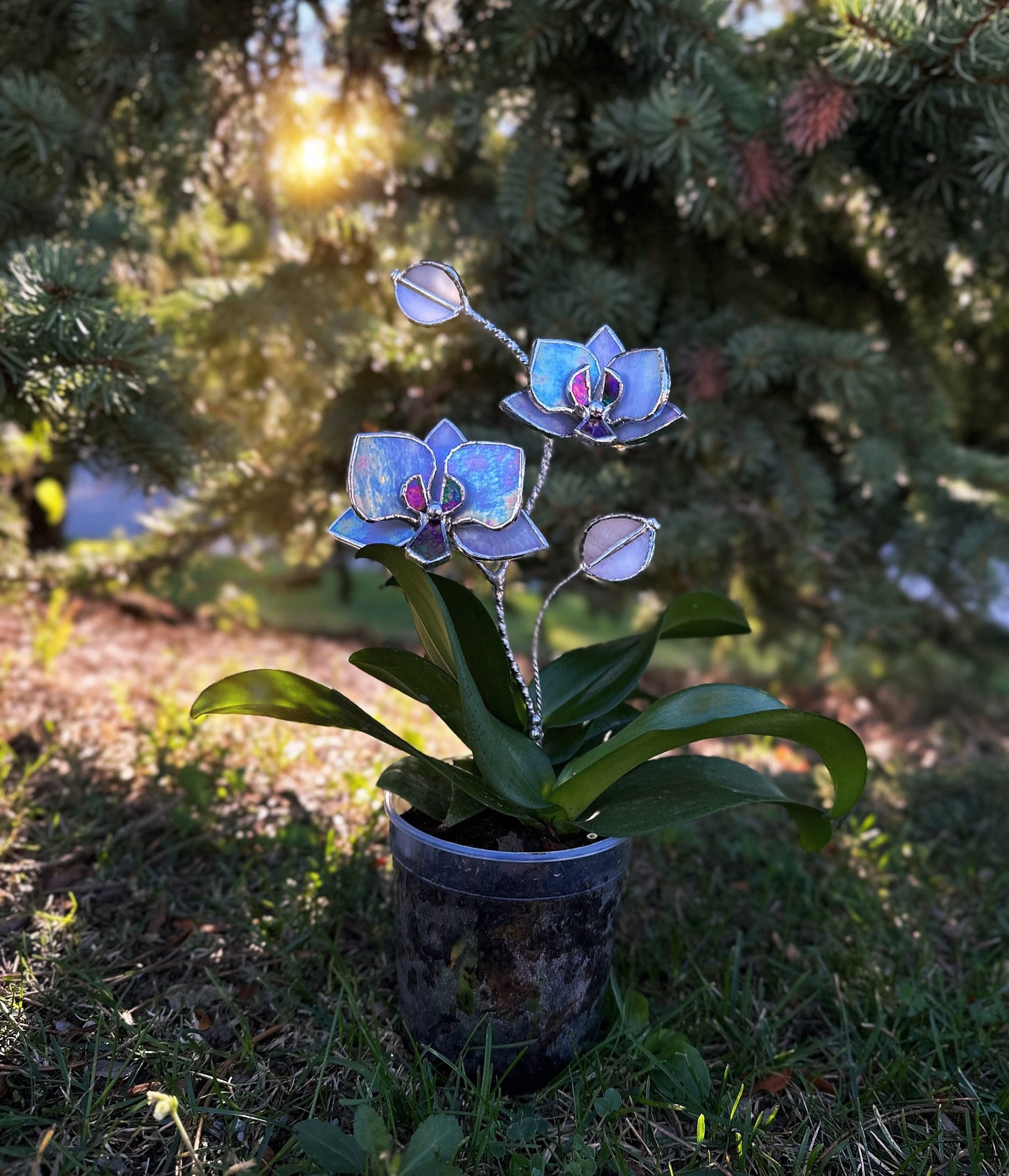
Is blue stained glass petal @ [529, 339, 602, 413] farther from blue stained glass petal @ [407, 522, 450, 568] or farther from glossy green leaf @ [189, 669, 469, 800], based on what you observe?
glossy green leaf @ [189, 669, 469, 800]

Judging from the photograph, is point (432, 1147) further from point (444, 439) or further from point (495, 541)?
point (444, 439)

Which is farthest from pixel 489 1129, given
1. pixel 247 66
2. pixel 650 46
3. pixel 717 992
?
pixel 247 66

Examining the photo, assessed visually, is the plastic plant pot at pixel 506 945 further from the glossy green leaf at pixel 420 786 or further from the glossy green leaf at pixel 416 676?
the glossy green leaf at pixel 416 676

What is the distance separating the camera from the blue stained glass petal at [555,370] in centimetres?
115

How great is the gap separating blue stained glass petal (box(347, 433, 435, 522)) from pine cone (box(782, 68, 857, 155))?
3.18 feet

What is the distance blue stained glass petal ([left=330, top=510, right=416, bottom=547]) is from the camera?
1.09 m

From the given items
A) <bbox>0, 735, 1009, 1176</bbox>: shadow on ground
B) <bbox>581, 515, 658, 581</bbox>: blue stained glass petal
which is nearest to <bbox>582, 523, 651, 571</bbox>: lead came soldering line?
<bbox>581, 515, 658, 581</bbox>: blue stained glass petal

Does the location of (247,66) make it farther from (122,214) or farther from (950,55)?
(950,55)

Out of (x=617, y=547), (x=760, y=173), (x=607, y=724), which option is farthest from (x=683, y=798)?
(x=760, y=173)

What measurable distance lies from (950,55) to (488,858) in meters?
1.45

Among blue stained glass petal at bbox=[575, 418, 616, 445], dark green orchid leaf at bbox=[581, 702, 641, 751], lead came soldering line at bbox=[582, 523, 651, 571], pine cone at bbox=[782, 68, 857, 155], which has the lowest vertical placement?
dark green orchid leaf at bbox=[581, 702, 641, 751]

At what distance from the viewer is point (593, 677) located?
1.37 m

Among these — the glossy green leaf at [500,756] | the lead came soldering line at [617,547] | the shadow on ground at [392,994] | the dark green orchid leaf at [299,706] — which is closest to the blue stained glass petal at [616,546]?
the lead came soldering line at [617,547]

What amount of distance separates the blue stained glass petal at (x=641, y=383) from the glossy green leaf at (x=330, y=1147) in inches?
36.4
